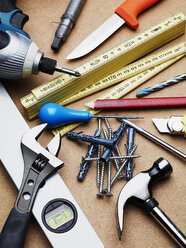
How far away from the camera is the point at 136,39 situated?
Answer: 1.22m

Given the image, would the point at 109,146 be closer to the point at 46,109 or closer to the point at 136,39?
the point at 46,109

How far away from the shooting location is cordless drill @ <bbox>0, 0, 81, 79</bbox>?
41.0 inches

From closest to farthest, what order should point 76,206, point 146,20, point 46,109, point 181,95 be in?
1. point 76,206
2. point 46,109
3. point 181,95
4. point 146,20

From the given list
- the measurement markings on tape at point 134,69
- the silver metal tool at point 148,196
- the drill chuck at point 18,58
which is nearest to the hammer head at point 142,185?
the silver metal tool at point 148,196

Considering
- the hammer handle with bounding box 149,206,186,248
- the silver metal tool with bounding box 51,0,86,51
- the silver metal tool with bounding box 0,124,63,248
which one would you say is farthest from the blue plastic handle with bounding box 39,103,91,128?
the hammer handle with bounding box 149,206,186,248

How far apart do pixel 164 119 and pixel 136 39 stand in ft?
1.00

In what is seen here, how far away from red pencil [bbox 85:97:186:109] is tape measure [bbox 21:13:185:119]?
9 centimetres

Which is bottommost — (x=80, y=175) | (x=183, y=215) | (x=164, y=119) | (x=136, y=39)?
(x=183, y=215)

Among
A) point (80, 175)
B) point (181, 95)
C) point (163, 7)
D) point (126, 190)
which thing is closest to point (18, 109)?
point (80, 175)

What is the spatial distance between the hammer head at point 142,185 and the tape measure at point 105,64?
0.37m

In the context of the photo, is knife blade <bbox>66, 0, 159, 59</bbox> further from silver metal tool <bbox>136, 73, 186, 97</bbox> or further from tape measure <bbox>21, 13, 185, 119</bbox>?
silver metal tool <bbox>136, 73, 186, 97</bbox>

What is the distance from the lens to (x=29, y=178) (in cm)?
→ 99

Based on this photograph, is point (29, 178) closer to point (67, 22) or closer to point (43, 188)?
point (43, 188)

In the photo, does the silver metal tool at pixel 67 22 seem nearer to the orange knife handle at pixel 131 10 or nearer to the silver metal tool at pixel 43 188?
the orange knife handle at pixel 131 10
